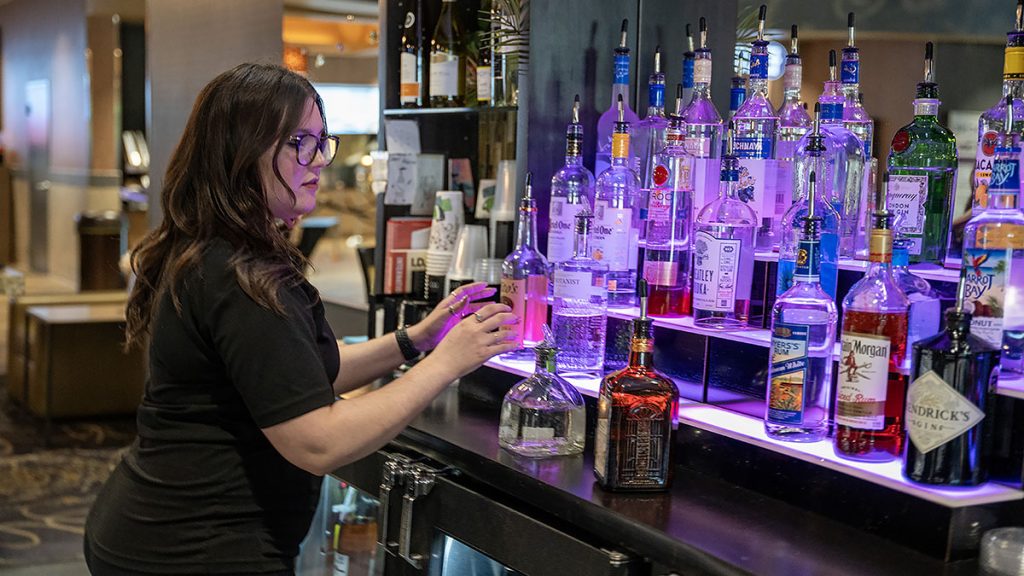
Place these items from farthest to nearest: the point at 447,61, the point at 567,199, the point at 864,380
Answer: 1. the point at 447,61
2. the point at 567,199
3. the point at 864,380

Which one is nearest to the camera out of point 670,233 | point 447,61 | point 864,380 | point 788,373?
point 864,380

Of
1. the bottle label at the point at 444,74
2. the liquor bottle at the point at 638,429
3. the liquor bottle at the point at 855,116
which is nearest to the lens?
the liquor bottle at the point at 638,429

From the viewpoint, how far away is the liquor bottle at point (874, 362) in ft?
4.82

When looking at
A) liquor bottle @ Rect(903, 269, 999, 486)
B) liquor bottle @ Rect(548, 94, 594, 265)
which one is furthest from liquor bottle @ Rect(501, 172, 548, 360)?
liquor bottle @ Rect(903, 269, 999, 486)

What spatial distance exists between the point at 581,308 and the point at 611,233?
15 cm

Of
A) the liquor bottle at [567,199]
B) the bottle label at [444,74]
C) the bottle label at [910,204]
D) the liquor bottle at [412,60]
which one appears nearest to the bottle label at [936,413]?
the bottle label at [910,204]

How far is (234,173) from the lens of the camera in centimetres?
156

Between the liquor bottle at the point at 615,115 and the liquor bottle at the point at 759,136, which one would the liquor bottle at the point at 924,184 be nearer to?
the liquor bottle at the point at 759,136

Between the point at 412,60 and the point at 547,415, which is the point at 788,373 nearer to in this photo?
the point at 547,415

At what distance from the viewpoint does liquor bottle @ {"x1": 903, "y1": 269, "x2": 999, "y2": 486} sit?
136cm

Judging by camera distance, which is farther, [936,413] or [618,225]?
[618,225]

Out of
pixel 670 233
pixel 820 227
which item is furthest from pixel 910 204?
pixel 670 233

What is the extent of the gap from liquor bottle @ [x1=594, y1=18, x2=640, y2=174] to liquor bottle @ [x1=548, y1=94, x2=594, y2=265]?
0.06 metres

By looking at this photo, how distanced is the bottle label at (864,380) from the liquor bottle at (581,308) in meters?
0.59
